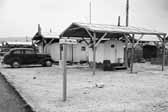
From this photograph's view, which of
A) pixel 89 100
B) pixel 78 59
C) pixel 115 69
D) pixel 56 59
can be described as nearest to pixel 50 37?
pixel 56 59

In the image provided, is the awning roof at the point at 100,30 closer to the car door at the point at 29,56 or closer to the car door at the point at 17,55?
the car door at the point at 29,56

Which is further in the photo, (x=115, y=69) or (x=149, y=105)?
(x=115, y=69)

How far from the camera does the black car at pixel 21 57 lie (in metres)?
15.7

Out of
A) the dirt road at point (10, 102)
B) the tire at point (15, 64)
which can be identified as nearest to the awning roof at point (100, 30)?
the tire at point (15, 64)

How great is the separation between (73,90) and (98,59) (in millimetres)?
8311

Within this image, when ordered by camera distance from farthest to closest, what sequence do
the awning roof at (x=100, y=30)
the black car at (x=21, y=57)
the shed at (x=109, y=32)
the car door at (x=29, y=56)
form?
1. the car door at (x=29, y=56)
2. the black car at (x=21, y=57)
3. the shed at (x=109, y=32)
4. the awning roof at (x=100, y=30)

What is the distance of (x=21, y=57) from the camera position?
16031 millimetres

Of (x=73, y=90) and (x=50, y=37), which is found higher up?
(x=50, y=37)

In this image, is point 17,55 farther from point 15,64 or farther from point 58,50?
point 58,50

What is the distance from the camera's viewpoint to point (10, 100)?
19.8 ft

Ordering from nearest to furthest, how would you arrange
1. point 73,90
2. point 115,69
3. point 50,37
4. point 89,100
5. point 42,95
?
1. point 89,100
2. point 42,95
3. point 73,90
4. point 115,69
5. point 50,37

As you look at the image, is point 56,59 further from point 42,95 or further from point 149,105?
point 149,105

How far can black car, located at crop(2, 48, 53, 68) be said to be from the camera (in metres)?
15.7

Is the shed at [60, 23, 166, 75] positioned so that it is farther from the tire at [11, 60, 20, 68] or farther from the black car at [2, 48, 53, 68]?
the tire at [11, 60, 20, 68]
